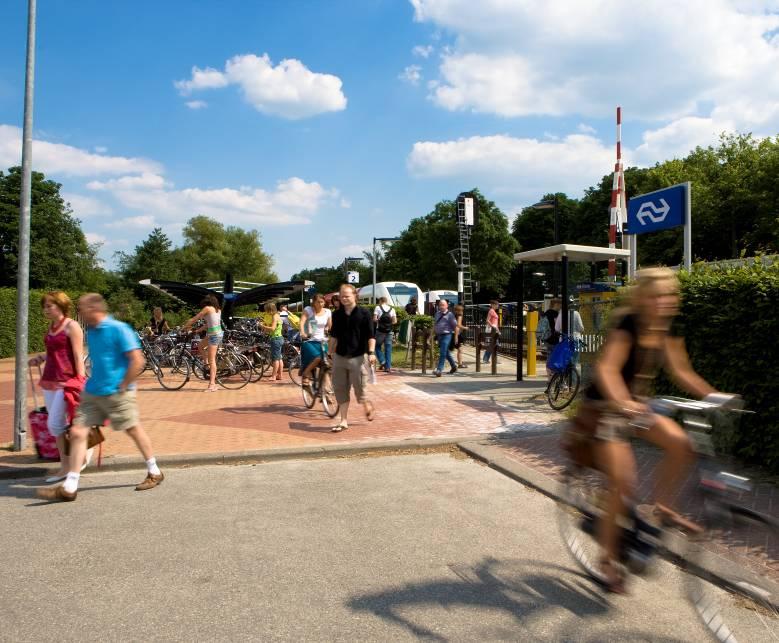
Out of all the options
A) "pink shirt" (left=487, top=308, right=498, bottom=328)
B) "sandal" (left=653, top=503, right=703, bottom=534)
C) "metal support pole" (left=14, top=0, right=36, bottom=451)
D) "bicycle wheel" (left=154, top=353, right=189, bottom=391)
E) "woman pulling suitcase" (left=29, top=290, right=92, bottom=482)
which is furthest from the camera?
"pink shirt" (left=487, top=308, right=498, bottom=328)

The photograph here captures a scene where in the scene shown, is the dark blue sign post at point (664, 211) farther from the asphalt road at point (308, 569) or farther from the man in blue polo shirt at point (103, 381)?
the man in blue polo shirt at point (103, 381)

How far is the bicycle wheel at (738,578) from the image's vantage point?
282 centimetres

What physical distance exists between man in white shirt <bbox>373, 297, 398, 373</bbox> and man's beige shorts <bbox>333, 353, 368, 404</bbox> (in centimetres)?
582

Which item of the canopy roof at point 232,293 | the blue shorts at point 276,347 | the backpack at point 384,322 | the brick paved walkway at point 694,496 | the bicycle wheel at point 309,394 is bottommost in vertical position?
the brick paved walkway at point 694,496

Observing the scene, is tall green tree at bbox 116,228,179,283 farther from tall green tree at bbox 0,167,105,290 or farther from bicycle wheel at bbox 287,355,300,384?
bicycle wheel at bbox 287,355,300,384

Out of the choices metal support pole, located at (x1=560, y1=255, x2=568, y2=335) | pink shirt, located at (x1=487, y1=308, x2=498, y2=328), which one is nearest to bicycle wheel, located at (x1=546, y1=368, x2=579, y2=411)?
metal support pole, located at (x1=560, y1=255, x2=568, y2=335)

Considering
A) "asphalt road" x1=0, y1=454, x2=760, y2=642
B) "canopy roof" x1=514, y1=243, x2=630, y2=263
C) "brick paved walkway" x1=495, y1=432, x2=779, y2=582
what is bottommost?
"asphalt road" x1=0, y1=454, x2=760, y2=642

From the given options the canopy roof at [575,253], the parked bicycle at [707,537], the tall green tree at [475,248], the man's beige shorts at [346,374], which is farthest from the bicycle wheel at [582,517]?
the tall green tree at [475,248]

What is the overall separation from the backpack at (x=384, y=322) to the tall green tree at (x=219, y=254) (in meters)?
40.7

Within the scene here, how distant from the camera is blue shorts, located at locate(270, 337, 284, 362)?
1332 centimetres

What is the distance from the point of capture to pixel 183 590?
348 cm

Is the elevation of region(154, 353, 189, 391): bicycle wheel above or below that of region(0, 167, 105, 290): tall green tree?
below

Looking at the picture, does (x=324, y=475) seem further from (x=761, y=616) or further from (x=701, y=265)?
(x=701, y=265)

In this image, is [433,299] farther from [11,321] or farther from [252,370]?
[252,370]
